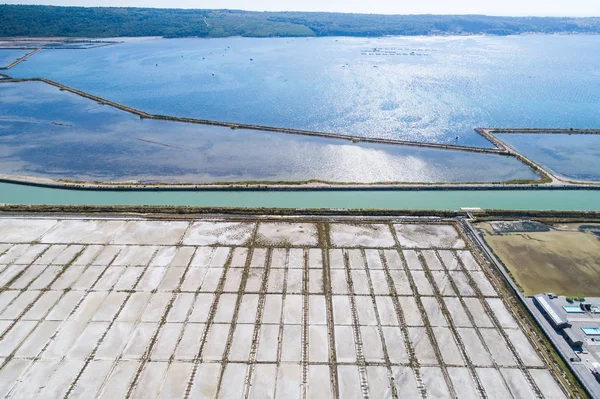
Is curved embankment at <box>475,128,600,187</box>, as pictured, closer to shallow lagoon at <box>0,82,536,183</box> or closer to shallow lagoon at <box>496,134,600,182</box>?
shallow lagoon at <box>496,134,600,182</box>

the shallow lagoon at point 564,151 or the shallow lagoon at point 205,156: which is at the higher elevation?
the shallow lagoon at point 564,151

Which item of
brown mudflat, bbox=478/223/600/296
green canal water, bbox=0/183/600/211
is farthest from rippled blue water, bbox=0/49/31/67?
brown mudflat, bbox=478/223/600/296

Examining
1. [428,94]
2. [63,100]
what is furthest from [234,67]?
[428,94]

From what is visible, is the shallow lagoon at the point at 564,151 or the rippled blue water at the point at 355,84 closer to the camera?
the shallow lagoon at the point at 564,151

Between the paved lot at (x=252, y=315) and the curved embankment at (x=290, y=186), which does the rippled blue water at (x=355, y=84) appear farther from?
the paved lot at (x=252, y=315)

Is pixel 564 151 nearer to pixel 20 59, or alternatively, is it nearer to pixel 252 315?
pixel 252 315

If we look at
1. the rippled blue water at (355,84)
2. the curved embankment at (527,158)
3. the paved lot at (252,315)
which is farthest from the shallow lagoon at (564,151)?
the paved lot at (252,315)

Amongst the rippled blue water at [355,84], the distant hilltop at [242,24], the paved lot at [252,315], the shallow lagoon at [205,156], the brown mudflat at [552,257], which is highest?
the distant hilltop at [242,24]

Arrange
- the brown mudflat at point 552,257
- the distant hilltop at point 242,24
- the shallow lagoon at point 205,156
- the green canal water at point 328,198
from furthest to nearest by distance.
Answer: the distant hilltop at point 242,24 < the shallow lagoon at point 205,156 < the green canal water at point 328,198 < the brown mudflat at point 552,257

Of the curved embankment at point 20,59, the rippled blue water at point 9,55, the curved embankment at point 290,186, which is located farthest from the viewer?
the rippled blue water at point 9,55
